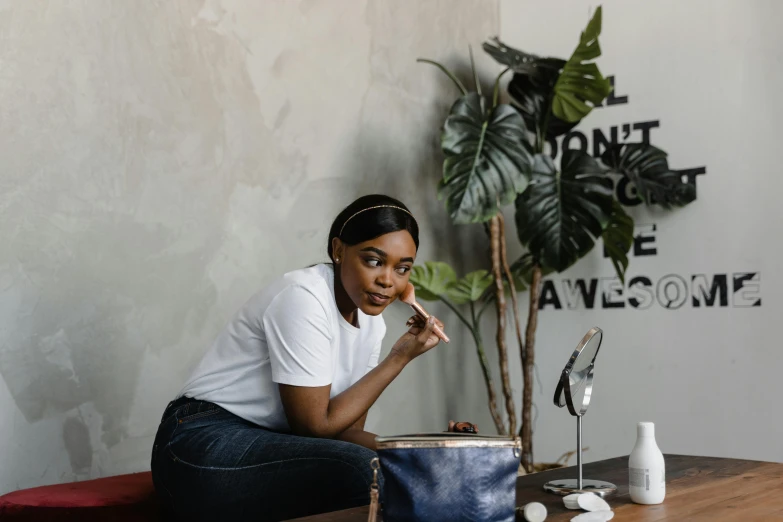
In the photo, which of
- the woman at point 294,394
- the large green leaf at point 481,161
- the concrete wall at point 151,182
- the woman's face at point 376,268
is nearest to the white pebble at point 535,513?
the woman at point 294,394

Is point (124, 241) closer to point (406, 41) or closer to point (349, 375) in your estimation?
point (349, 375)

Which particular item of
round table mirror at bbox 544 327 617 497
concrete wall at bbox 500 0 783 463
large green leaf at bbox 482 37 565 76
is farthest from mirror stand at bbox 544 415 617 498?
large green leaf at bbox 482 37 565 76

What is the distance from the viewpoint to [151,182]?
2572mm

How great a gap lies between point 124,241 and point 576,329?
2.02 m

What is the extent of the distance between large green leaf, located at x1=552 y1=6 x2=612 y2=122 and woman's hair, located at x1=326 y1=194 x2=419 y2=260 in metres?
1.65

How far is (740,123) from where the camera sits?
3.32 m

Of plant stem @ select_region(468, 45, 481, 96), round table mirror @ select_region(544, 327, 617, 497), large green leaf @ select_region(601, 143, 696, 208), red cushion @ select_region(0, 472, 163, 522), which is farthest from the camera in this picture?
plant stem @ select_region(468, 45, 481, 96)

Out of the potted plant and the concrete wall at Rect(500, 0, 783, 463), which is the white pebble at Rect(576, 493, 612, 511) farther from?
the concrete wall at Rect(500, 0, 783, 463)

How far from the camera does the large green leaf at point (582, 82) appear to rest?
10.7 feet

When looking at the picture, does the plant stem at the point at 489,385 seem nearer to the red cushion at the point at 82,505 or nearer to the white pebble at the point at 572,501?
the red cushion at the point at 82,505

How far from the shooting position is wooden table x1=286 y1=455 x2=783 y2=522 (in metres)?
1.40

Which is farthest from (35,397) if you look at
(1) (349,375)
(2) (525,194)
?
(2) (525,194)

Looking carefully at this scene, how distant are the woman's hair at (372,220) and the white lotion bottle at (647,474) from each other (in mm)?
665

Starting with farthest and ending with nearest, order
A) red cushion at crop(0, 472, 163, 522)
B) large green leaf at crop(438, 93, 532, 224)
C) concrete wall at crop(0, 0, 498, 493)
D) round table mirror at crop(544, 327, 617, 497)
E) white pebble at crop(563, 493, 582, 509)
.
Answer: large green leaf at crop(438, 93, 532, 224)
concrete wall at crop(0, 0, 498, 493)
red cushion at crop(0, 472, 163, 522)
round table mirror at crop(544, 327, 617, 497)
white pebble at crop(563, 493, 582, 509)
